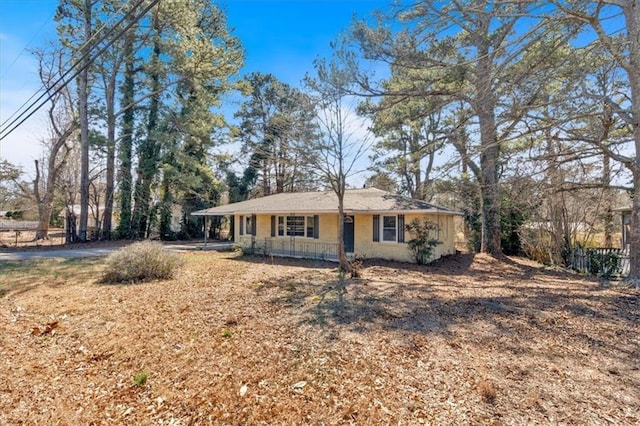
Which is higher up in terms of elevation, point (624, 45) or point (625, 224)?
point (624, 45)

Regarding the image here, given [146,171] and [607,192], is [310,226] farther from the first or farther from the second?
[146,171]

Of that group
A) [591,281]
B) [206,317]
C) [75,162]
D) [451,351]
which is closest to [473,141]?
[591,281]

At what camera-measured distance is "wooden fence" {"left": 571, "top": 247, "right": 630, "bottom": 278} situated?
36.7ft

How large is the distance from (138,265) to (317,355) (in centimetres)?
687

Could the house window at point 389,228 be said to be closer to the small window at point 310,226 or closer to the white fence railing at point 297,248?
the white fence railing at point 297,248

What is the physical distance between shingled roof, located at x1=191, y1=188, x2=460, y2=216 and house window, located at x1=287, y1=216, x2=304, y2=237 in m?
0.77

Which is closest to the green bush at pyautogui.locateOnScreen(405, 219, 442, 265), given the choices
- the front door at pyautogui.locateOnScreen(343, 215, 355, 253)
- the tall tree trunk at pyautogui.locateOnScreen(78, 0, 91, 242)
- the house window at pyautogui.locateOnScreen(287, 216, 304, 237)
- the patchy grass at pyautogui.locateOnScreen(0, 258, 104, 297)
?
the front door at pyautogui.locateOnScreen(343, 215, 355, 253)

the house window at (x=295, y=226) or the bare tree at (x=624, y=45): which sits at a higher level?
the bare tree at (x=624, y=45)

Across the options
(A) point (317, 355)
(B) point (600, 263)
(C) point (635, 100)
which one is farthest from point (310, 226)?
(C) point (635, 100)

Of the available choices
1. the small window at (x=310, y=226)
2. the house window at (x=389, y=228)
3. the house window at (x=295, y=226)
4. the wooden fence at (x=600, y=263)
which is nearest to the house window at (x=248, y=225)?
the house window at (x=295, y=226)

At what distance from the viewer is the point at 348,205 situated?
14.3m

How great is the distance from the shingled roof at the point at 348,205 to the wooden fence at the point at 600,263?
479cm

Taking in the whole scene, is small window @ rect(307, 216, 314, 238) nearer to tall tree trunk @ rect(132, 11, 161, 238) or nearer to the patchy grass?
the patchy grass

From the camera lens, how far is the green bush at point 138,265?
30.3 ft
